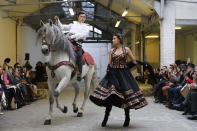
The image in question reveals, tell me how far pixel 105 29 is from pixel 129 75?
19773 millimetres

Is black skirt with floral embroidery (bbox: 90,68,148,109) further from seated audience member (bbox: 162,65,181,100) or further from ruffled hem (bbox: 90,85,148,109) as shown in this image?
seated audience member (bbox: 162,65,181,100)

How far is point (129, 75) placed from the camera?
5.61 meters

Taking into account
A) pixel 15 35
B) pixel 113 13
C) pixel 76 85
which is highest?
pixel 113 13

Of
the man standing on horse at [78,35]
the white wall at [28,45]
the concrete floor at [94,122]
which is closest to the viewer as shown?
the concrete floor at [94,122]

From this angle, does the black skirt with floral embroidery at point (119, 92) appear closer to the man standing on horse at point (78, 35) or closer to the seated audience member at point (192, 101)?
the man standing on horse at point (78, 35)

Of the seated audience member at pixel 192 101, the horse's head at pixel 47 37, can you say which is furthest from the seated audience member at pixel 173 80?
the horse's head at pixel 47 37

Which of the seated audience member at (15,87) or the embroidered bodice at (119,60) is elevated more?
the embroidered bodice at (119,60)

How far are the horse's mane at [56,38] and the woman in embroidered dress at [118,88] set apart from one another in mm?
1118

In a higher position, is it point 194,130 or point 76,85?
point 76,85

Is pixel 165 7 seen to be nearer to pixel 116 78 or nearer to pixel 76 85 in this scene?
pixel 76 85

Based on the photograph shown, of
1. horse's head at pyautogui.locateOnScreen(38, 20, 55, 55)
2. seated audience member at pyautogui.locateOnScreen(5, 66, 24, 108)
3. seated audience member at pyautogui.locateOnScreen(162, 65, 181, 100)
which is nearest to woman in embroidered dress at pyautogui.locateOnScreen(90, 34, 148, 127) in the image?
horse's head at pyautogui.locateOnScreen(38, 20, 55, 55)

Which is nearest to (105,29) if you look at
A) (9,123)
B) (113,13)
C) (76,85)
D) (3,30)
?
(113,13)

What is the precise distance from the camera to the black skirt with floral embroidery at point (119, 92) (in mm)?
5332

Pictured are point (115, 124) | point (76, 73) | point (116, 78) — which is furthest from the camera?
point (76, 73)
